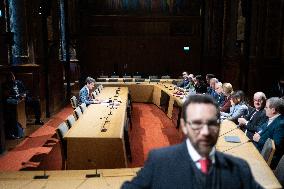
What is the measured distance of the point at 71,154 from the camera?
4371 millimetres

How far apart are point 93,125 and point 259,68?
798 cm

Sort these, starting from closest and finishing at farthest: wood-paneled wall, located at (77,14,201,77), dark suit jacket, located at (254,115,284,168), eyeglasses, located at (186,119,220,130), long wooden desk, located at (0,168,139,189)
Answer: eyeglasses, located at (186,119,220,130) < long wooden desk, located at (0,168,139,189) < dark suit jacket, located at (254,115,284,168) < wood-paneled wall, located at (77,14,201,77)

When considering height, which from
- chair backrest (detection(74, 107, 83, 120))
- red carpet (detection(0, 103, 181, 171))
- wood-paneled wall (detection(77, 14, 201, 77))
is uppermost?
wood-paneled wall (detection(77, 14, 201, 77))

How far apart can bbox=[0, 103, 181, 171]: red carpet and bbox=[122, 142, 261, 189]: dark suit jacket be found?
4034 millimetres

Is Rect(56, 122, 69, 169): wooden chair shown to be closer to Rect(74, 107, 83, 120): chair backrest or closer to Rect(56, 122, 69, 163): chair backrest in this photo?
Rect(56, 122, 69, 163): chair backrest

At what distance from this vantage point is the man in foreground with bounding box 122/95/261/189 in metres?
1.39

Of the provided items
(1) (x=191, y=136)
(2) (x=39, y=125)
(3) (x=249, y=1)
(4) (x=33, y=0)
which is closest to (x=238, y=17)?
(3) (x=249, y=1)

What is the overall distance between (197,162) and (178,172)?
0.34ft

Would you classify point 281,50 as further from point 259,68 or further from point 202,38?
point 202,38

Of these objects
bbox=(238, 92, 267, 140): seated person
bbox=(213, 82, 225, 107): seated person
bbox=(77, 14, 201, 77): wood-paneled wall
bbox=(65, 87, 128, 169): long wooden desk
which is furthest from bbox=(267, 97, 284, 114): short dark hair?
bbox=(77, 14, 201, 77): wood-paneled wall

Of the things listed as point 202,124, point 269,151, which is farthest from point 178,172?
point 269,151

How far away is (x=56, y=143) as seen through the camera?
22.6 feet

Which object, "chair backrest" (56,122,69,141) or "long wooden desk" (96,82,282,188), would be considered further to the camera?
"chair backrest" (56,122,69,141)

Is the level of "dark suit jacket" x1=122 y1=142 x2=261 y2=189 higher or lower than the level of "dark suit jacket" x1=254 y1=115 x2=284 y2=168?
higher
